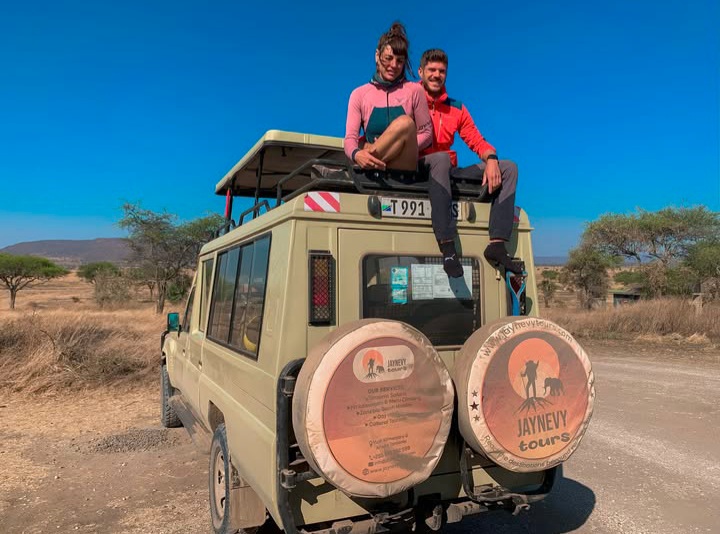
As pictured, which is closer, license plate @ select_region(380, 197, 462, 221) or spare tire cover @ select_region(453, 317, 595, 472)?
spare tire cover @ select_region(453, 317, 595, 472)

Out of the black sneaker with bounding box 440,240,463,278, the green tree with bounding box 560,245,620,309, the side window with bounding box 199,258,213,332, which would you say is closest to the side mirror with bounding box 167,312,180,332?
the side window with bounding box 199,258,213,332

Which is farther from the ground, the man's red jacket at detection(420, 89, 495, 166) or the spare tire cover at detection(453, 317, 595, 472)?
the man's red jacket at detection(420, 89, 495, 166)

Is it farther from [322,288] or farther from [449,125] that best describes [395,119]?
[322,288]

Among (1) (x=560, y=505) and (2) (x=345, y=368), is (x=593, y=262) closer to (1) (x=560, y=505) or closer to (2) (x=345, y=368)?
(1) (x=560, y=505)

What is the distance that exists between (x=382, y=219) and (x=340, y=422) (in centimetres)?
116

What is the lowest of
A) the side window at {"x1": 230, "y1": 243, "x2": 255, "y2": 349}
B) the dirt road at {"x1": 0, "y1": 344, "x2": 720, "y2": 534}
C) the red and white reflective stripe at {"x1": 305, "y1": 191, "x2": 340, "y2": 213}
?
the dirt road at {"x1": 0, "y1": 344, "x2": 720, "y2": 534}

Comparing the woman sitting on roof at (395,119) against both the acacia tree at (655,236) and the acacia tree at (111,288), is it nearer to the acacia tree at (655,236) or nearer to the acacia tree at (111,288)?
the acacia tree at (655,236)

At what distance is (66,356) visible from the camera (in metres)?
9.05

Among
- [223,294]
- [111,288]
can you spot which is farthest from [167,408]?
[111,288]

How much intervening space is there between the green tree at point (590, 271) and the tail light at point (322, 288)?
26.4m

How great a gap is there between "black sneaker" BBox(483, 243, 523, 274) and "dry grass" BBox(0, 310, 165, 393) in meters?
7.79

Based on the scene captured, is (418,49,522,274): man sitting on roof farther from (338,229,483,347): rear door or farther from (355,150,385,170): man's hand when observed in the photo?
(355,150,385,170): man's hand

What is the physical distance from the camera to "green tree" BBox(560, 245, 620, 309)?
27.2 meters

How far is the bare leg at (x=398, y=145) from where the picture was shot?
2920mm
